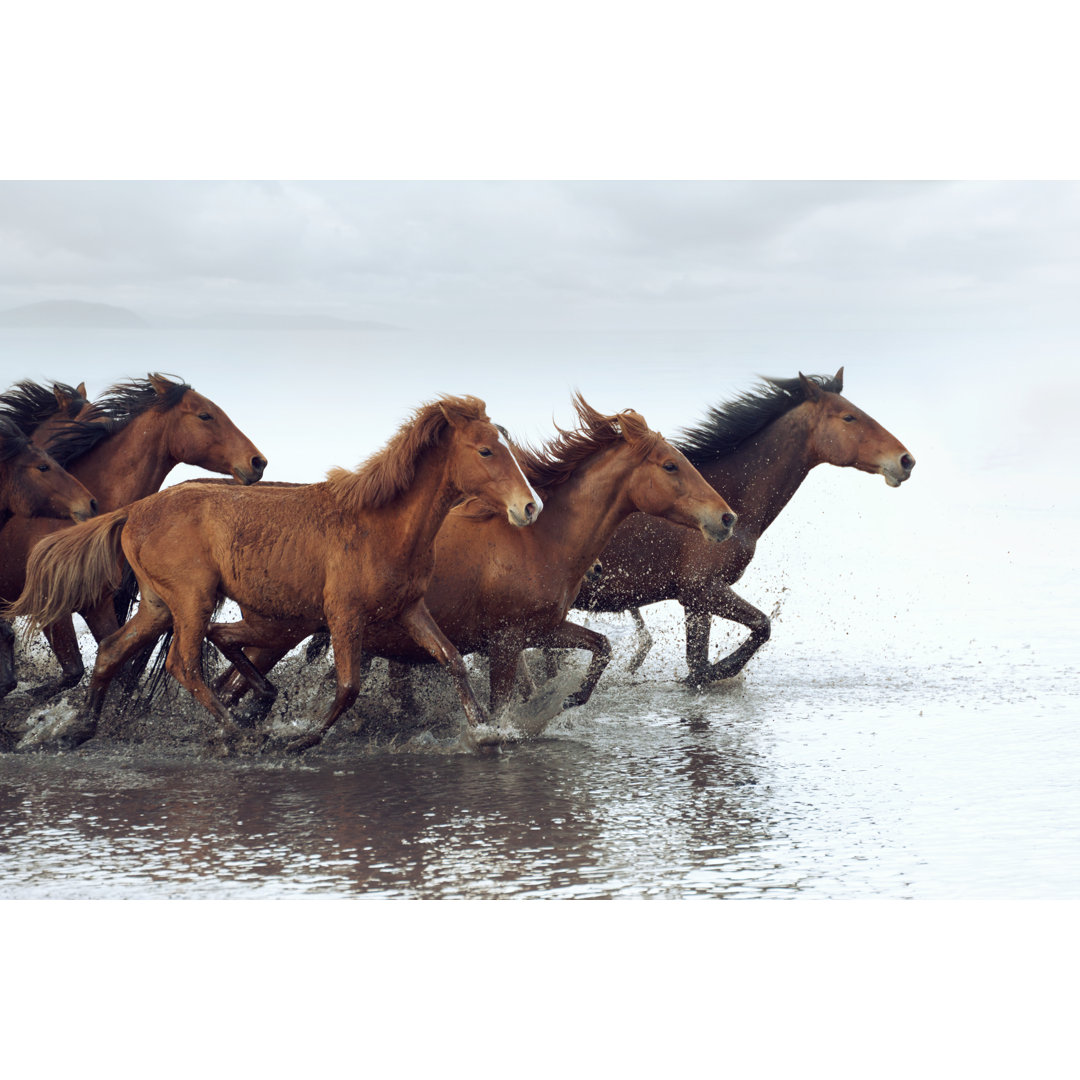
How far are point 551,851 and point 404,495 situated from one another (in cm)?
216

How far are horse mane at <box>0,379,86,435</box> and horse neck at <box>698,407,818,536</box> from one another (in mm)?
3930

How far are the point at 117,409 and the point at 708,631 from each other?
3860 millimetres

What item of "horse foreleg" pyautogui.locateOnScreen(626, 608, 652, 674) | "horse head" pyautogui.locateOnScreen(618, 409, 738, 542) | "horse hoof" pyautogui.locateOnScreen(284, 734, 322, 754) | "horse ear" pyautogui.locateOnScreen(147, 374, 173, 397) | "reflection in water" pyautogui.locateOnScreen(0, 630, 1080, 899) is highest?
"horse ear" pyautogui.locateOnScreen(147, 374, 173, 397)

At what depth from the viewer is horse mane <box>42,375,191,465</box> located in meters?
8.50

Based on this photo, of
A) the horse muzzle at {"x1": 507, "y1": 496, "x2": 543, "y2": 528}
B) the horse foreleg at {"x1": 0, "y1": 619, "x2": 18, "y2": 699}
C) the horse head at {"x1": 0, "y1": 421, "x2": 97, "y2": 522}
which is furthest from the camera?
the horse head at {"x1": 0, "y1": 421, "x2": 97, "y2": 522}

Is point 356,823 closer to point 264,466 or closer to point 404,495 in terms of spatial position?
point 404,495

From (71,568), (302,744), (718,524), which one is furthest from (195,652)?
(718,524)

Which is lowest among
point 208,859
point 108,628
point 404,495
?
point 208,859

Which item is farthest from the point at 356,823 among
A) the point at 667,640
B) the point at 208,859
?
the point at 667,640

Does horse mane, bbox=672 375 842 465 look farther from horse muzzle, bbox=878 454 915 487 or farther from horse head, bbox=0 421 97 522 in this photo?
horse head, bbox=0 421 97 522

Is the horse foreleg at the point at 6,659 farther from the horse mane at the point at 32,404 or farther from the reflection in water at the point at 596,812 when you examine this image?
the horse mane at the point at 32,404

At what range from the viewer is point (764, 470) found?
Result: 9078mm

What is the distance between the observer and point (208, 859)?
17.1 ft

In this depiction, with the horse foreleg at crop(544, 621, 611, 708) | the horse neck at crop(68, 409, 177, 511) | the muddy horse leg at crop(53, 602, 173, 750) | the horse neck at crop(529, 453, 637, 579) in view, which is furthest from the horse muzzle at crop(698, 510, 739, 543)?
the horse neck at crop(68, 409, 177, 511)
